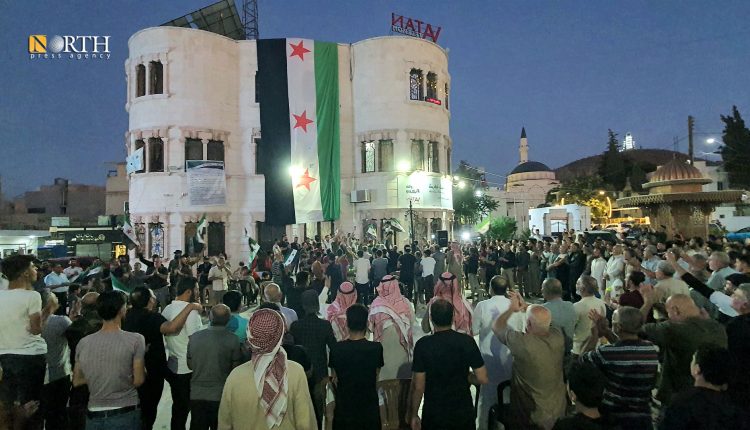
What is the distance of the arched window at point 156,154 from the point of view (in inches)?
919

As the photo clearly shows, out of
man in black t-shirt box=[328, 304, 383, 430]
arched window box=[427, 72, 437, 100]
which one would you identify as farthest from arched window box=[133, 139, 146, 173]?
man in black t-shirt box=[328, 304, 383, 430]

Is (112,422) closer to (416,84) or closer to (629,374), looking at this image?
(629,374)

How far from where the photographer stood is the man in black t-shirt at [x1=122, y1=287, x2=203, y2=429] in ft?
14.8

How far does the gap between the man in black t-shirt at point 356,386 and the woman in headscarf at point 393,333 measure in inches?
35.6

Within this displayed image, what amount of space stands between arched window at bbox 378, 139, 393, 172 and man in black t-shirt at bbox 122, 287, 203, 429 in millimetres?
21141

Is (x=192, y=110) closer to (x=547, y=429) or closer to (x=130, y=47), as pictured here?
(x=130, y=47)

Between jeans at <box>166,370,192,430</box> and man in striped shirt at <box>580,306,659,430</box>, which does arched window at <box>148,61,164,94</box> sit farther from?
man in striped shirt at <box>580,306,659,430</box>

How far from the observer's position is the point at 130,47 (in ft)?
79.0

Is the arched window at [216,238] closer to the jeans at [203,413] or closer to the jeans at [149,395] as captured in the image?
the jeans at [149,395]

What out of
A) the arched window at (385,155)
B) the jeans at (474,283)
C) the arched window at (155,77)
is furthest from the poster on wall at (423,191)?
the arched window at (155,77)

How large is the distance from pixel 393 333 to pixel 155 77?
78.5 feet

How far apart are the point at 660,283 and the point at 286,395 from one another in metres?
5.50

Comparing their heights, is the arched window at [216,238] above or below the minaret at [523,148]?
below

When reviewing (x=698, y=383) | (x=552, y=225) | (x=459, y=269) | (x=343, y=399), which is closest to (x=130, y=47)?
(x=459, y=269)
